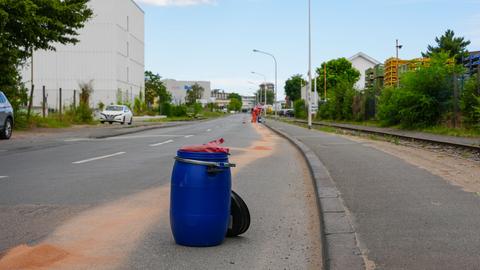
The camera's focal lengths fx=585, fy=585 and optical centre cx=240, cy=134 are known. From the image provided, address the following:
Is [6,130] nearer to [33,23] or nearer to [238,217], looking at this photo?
[33,23]

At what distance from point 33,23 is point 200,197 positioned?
1813 cm

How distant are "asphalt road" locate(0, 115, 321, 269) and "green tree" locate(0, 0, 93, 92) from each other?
1006cm

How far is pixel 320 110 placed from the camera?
2335 inches

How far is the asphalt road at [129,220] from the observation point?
15.3 ft

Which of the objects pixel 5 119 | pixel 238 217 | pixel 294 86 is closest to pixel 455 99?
pixel 5 119

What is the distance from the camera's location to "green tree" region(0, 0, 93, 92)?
64.2 ft

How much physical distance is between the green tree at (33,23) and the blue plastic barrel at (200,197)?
15.8 meters

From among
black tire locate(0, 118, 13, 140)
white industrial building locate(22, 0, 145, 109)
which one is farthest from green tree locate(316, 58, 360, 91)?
black tire locate(0, 118, 13, 140)

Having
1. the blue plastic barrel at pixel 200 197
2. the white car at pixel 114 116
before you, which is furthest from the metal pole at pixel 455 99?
the white car at pixel 114 116

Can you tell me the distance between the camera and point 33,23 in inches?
822

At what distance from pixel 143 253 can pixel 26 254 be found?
932 mm

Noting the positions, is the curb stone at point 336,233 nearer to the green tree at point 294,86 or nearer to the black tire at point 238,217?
the black tire at point 238,217

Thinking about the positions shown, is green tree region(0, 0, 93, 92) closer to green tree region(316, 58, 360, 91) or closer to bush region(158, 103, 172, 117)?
bush region(158, 103, 172, 117)

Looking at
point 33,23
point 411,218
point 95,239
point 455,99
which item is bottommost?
point 95,239
